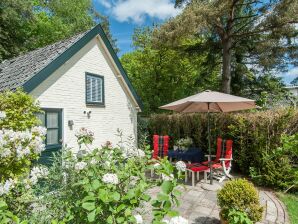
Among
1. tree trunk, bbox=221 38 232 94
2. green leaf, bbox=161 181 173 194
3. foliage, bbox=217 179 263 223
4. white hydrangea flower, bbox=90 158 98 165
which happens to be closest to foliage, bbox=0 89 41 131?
white hydrangea flower, bbox=90 158 98 165

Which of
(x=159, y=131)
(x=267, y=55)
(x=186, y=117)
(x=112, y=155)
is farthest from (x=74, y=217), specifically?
(x=267, y=55)

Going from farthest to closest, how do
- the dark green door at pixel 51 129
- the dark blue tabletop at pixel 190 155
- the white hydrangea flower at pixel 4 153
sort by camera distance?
the dark blue tabletop at pixel 190 155, the dark green door at pixel 51 129, the white hydrangea flower at pixel 4 153

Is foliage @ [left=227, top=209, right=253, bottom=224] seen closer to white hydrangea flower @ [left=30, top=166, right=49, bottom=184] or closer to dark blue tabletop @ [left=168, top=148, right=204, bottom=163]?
white hydrangea flower @ [left=30, top=166, right=49, bottom=184]

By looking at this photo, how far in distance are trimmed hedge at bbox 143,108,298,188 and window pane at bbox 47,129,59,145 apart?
18.4 feet

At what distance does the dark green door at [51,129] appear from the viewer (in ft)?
24.4

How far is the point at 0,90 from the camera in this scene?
745 cm

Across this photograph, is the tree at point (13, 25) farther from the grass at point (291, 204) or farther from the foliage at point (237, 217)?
the grass at point (291, 204)

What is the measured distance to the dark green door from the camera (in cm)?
743

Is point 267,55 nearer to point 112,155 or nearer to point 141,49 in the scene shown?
point 141,49

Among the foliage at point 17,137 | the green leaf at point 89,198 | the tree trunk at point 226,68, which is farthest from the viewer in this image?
the tree trunk at point 226,68

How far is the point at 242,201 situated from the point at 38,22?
21.4 m

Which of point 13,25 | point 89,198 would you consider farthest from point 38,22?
point 89,198

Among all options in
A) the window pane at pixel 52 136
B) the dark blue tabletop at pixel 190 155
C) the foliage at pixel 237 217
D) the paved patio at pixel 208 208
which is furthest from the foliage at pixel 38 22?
the foliage at pixel 237 217

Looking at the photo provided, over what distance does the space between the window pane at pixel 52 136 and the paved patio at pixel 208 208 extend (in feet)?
12.5
